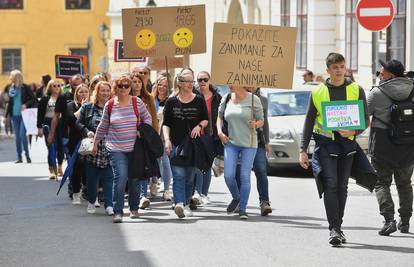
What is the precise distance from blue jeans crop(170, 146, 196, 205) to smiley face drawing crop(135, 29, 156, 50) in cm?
318

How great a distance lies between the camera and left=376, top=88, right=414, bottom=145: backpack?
479 inches

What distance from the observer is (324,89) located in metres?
11.7

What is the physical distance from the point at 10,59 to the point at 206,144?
58223mm

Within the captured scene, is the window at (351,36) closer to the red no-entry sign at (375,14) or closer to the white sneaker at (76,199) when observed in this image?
the red no-entry sign at (375,14)

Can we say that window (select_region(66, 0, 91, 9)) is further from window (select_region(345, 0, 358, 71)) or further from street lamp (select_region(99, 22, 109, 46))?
window (select_region(345, 0, 358, 71))

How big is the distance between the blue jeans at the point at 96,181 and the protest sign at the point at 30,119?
899cm

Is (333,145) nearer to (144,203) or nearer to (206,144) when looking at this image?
(206,144)

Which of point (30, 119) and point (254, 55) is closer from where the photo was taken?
point (254, 55)

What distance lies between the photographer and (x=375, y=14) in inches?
753

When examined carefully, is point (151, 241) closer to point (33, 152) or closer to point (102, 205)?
point (102, 205)

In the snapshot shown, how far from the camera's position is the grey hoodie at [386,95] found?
40.1 feet

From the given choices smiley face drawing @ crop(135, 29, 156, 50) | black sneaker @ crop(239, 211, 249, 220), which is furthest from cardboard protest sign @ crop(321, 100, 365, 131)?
smiley face drawing @ crop(135, 29, 156, 50)

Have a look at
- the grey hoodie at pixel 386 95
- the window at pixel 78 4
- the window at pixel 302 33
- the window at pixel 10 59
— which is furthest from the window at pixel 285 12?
the window at pixel 10 59

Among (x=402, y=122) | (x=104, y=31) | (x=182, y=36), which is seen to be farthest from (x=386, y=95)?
(x=104, y=31)
